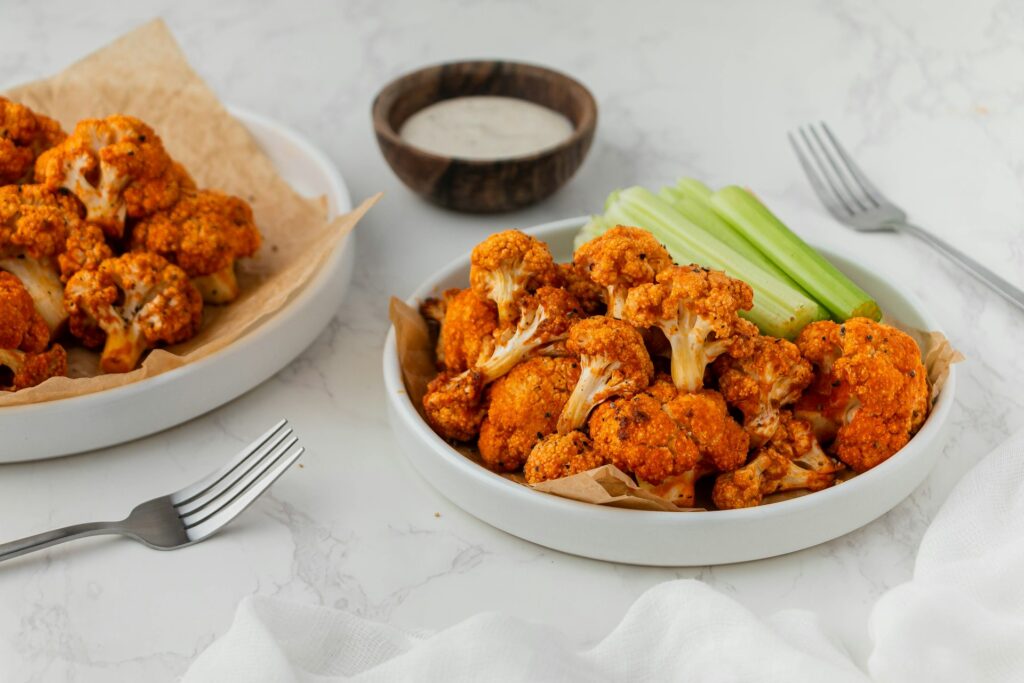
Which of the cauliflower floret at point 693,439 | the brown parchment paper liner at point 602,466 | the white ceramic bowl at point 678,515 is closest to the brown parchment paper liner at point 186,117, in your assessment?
the brown parchment paper liner at point 602,466

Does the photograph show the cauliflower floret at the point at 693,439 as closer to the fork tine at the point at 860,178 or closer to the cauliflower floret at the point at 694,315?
the cauliflower floret at the point at 694,315

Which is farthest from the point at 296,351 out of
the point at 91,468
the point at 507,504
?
the point at 507,504

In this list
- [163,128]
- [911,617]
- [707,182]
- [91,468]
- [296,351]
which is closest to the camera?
[911,617]

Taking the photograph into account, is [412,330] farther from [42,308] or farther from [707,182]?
[707,182]

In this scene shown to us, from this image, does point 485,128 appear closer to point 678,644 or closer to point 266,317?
point 266,317

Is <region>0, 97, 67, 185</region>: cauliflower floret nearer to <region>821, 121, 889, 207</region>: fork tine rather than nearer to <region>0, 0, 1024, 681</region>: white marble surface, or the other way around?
<region>0, 0, 1024, 681</region>: white marble surface

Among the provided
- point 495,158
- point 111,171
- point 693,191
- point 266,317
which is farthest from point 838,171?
point 111,171
